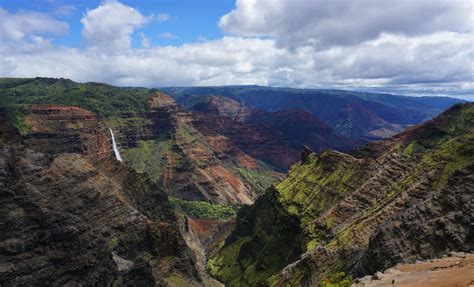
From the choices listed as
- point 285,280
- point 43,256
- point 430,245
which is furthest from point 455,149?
point 43,256

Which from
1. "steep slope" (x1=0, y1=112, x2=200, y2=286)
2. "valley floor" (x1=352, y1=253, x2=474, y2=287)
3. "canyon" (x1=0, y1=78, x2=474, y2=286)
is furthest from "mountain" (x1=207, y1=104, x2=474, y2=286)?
"steep slope" (x1=0, y1=112, x2=200, y2=286)

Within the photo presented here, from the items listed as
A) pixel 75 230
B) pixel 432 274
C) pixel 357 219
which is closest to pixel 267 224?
pixel 357 219

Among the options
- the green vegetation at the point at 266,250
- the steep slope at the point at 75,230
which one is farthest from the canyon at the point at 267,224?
the green vegetation at the point at 266,250

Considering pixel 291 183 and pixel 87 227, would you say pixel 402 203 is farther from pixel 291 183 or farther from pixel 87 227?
pixel 291 183

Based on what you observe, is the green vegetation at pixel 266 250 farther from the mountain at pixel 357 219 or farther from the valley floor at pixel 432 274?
the valley floor at pixel 432 274

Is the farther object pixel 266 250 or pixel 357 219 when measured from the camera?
pixel 266 250

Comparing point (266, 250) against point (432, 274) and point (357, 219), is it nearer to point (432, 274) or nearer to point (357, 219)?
point (357, 219)

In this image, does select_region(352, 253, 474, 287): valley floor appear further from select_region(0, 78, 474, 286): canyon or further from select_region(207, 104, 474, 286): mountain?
select_region(0, 78, 474, 286): canyon
